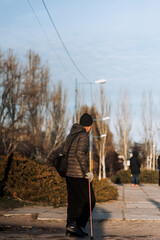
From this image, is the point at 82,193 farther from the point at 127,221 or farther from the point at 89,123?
the point at 127,221

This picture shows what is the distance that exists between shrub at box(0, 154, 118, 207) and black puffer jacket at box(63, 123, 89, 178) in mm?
4148

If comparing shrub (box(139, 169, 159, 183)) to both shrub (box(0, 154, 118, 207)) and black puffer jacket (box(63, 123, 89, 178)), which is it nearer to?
shrub (box(0, 154, 118, 207))

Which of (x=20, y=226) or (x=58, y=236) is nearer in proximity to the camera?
(x=58, y=236)

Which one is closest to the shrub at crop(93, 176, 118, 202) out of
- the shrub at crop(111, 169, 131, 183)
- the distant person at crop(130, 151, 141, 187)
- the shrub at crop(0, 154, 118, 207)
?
the shrub at crop(0, 154, 118, 207)

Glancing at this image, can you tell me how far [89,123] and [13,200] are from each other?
14.6ft

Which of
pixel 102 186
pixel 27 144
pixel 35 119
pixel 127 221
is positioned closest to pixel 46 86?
pixel 35 119

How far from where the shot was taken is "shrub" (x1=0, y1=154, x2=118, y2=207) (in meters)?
11.1

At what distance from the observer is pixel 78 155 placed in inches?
261

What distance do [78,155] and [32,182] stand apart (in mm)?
4820

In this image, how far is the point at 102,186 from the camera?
1298cm

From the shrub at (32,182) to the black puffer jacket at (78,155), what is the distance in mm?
4148

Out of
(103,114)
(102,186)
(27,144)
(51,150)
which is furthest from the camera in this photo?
(103,114)

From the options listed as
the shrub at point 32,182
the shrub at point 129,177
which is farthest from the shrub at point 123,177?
the shrub at point 32,182

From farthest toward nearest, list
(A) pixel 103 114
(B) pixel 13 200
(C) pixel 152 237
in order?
(A) pixel 103 114 → (B) pixel 13 200 → (C) pixel 152 237
